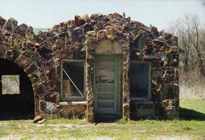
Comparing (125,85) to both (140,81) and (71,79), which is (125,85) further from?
(71,79)

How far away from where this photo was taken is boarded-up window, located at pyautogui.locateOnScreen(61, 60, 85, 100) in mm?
15660

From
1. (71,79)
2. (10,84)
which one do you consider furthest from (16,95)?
(10,84)

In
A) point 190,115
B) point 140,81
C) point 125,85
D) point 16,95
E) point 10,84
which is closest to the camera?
point 125,85

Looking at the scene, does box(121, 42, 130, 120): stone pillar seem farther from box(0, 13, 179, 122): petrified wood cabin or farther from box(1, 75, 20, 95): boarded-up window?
box(1, 75, 20, 95): boarded-up window

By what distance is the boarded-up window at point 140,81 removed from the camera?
15906mm

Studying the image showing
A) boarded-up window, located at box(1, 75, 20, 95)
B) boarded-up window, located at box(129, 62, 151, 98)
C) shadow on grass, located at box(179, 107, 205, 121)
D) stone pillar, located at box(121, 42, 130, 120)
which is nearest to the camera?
stone pillar, located at box(121, 42, 130, 120)

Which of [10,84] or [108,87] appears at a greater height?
[108,87]

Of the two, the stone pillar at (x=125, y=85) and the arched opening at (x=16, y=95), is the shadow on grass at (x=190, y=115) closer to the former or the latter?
the stone pillar at (x=125, y=85)

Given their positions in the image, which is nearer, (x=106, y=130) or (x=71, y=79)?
(x=106, y=130)

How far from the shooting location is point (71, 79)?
619 inches

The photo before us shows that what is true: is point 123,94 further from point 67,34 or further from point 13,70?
point 13,70

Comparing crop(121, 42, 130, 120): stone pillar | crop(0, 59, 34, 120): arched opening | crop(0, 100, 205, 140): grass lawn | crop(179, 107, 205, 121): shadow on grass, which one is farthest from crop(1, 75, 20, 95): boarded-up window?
crop(121, 42, 130, 120): stone pillar

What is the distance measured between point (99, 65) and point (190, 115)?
13.2 ft

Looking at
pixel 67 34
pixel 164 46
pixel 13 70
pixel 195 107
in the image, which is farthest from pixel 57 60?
pixel 195 107
